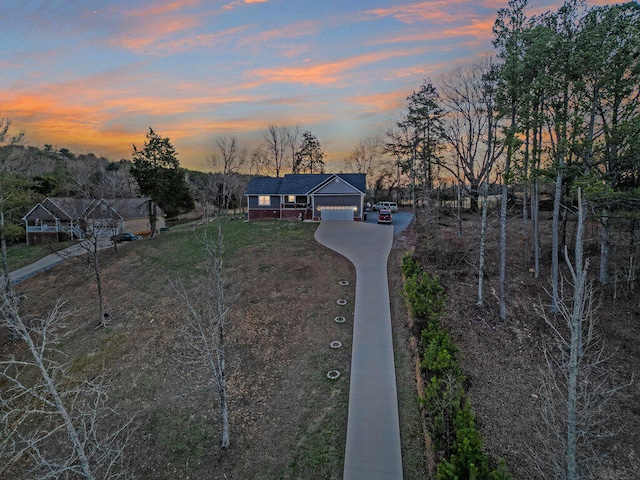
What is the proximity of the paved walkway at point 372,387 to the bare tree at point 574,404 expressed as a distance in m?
3.69

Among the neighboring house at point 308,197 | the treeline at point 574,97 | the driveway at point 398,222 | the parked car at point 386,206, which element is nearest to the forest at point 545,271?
the treeline at point 574,97

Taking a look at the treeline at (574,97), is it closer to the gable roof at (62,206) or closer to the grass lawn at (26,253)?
the grass lawn at (26,253)

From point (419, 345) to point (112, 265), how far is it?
23196mm

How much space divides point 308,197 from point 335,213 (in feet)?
11.8

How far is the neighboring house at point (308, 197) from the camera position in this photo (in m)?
34.4

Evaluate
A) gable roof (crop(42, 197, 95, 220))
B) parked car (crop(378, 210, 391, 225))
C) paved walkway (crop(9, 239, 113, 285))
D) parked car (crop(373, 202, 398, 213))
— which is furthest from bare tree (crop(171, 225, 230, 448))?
gable roof (crop(42, 197, 95, 220))

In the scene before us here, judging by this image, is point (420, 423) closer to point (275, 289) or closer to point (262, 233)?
point (275, 289)

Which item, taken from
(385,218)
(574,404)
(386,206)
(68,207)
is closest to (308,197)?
(385,218)

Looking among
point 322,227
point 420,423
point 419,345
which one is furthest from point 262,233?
point 420,423

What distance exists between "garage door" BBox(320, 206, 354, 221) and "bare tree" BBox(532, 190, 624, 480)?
22426 millimetres

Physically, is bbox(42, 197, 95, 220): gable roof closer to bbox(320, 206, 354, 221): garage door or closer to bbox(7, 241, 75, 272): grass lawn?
bbox(7, 241, 75, 272): grass lawn

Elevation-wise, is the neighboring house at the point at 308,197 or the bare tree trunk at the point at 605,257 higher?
the neighboring house at the point at 308,197

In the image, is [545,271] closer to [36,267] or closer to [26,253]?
[36,267]

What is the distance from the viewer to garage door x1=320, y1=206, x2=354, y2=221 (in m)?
34.7
